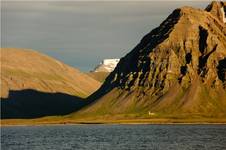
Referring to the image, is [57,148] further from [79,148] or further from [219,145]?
[219,145]

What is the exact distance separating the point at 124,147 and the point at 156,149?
10646 mm

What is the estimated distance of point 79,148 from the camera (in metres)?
153

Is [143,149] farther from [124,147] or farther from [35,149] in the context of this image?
[35,149]

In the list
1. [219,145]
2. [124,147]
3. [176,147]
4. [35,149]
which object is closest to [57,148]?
[35,149]

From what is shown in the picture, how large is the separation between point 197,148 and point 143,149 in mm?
12307

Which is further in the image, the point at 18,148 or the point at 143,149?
the point at 18,148

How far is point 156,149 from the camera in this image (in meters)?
145

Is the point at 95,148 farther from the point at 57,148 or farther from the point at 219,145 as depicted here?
the point at 219,145

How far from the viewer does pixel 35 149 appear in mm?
155125

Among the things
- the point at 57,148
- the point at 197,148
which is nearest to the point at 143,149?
the point at 197,148

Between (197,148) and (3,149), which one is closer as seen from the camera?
(197,148)

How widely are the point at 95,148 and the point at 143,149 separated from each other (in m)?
12.7

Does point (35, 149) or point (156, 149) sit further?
point (35, 149)

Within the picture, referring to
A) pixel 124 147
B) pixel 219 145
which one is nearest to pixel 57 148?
pixel 124 147
